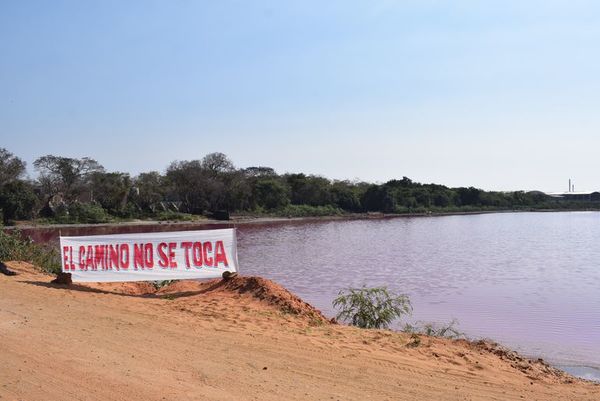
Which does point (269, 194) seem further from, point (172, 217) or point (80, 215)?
point (80, 215)

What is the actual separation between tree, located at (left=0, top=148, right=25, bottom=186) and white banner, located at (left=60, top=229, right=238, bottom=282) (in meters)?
→ 50.7

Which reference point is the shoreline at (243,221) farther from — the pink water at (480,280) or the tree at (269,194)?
the pink water at (480,280)

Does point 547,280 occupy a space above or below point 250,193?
below

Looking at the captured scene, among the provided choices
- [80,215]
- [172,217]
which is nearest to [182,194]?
[172,217]

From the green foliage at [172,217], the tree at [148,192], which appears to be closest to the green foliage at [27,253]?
the green foliage at [172,217]

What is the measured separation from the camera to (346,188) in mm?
106750

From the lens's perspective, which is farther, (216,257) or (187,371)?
(216,257)

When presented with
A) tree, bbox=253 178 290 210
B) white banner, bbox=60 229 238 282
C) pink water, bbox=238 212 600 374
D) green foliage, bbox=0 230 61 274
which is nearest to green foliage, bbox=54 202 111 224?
pink water, bbox=238 212 600 374

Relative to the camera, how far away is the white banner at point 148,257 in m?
13.1

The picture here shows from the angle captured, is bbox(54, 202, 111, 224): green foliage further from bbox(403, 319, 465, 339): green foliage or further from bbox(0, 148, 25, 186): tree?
bbox(403, 319, 465, 339): green foliage

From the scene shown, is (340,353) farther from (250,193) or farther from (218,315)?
(250,193)

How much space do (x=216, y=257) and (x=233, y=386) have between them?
7.34 m

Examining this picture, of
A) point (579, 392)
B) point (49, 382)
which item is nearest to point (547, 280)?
point (579, 392)

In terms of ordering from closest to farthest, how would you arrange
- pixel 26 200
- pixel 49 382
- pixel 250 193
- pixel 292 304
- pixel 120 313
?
pixel 49 382 → pixel 120 313 → pixel 292 304 → pixel 26 200 → pixel 250 193
